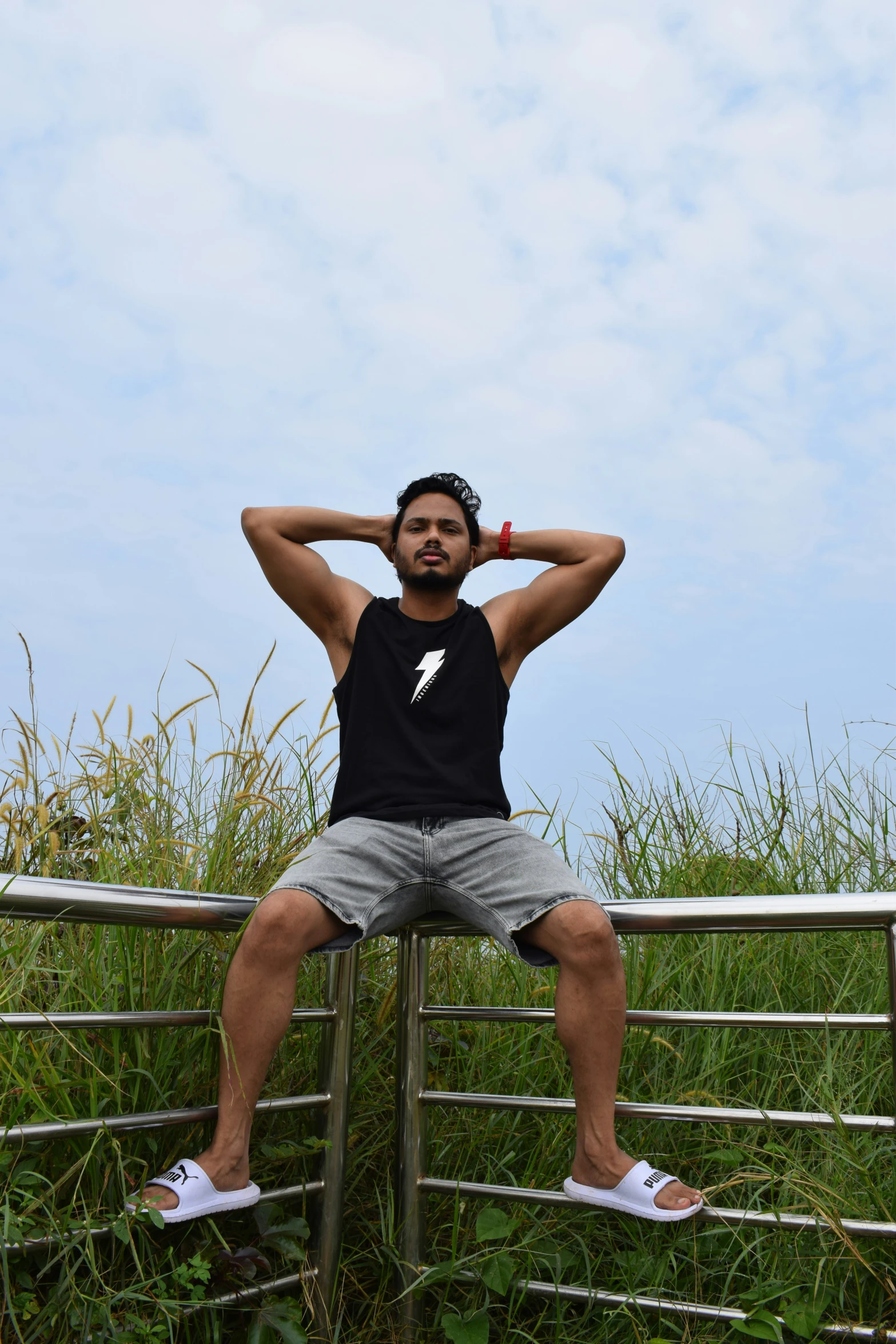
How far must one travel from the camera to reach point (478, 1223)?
248 cm

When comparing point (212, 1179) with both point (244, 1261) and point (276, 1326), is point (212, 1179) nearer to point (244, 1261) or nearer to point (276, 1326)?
point (244, 1261)

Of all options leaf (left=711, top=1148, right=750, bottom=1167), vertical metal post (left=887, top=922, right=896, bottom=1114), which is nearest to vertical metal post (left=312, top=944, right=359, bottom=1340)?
leaf (left=711, top=1148, right=750, bottom=1167)

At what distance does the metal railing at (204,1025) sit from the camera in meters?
1.98

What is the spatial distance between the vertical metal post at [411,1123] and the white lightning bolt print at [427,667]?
2.25 ft

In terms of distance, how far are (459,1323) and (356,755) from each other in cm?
142

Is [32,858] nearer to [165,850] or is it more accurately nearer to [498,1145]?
[165,850]

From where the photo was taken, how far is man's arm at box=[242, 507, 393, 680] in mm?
3352

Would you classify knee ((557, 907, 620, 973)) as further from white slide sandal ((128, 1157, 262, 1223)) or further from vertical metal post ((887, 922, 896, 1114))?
white slide sandal ((128, 1157, 262, 1223))

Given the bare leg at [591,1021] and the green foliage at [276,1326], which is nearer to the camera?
the green foliage at [276,1326]

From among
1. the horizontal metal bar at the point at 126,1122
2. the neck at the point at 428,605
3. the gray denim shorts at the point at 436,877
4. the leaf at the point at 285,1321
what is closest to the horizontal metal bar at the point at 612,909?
the gray denim shorts at the point at 436,877

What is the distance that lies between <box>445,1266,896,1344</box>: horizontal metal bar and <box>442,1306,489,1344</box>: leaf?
11 centimetres

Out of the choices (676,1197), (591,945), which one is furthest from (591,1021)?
(676,1197)

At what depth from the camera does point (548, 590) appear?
11.1 feet

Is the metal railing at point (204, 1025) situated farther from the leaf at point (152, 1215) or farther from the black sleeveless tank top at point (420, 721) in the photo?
the black sleeveless tank top at point (420, 721)
